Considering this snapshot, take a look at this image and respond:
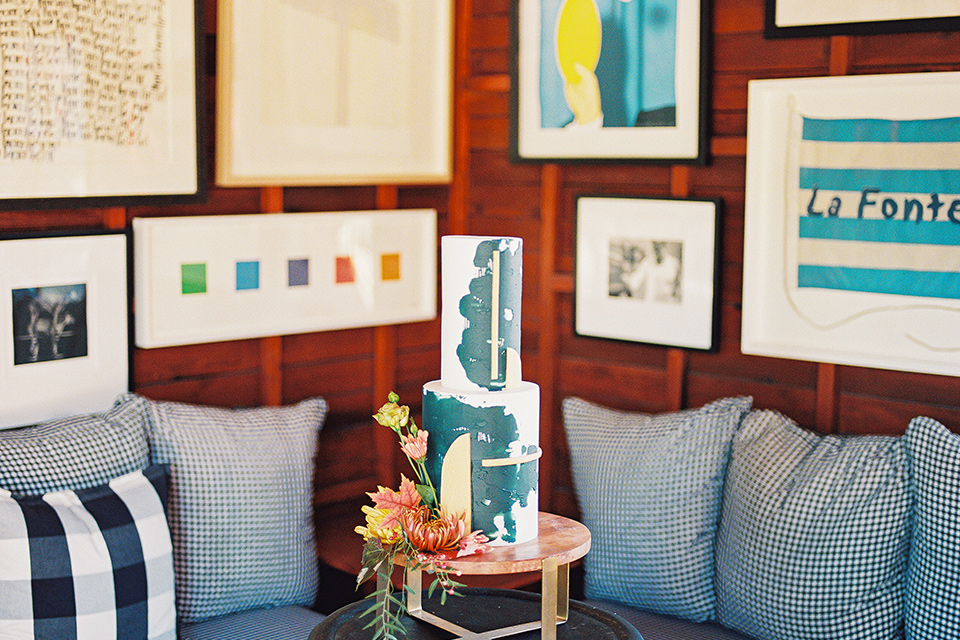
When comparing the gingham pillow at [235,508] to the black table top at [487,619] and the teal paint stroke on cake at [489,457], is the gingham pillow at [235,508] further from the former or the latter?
the teal paint stroke on cake at [489,457]

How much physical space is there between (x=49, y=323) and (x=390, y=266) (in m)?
0.99

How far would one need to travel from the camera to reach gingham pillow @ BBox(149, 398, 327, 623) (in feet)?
7.93

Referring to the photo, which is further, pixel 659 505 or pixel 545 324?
pixel 545 324

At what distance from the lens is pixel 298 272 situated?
2.85 metres

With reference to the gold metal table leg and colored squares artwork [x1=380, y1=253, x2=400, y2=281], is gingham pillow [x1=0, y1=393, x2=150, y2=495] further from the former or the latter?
colored squares artwork [x1=380, y1=253, x2=400, y2=281]

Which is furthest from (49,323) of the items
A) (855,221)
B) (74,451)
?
(855,221)

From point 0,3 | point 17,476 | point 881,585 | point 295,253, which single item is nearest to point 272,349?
point 295,253

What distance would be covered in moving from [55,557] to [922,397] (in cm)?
188

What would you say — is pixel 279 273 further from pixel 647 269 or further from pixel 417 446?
pixel 417 446

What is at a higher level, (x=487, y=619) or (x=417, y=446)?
(x=417, y=446)

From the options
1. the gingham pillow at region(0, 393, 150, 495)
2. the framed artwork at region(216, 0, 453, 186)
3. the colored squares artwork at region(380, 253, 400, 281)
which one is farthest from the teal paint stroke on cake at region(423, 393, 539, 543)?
the colored squares artwork at region(380, 253, 400, 281)

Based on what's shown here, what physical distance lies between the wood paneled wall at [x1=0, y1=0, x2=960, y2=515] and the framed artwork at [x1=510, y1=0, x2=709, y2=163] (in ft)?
0.18

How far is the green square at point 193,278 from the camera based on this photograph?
262 centimetres

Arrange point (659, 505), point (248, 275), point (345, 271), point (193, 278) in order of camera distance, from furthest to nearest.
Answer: point (345, 271) → point (248, 275) → point (193, 278) → point (659, 505)
